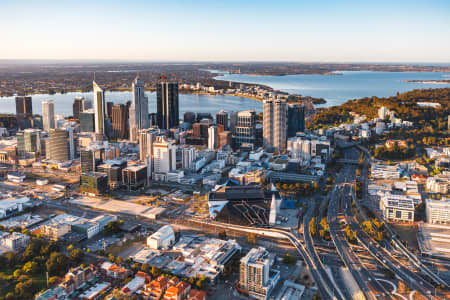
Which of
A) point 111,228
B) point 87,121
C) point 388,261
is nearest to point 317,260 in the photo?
point 388,261

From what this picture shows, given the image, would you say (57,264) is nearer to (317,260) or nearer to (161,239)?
(161,239)

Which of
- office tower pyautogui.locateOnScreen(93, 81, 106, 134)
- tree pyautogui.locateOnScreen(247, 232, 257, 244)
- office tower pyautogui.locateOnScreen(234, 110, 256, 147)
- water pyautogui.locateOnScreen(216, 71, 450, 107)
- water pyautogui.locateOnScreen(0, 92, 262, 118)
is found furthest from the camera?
water pyautogui.locateOnScreen(216, 71, 450, 107)

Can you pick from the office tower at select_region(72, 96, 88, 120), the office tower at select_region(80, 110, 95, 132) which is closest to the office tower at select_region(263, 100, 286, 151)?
the office tower at select_region(80, 110, 95, 132)

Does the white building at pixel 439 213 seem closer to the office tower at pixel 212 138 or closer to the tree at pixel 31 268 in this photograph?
the tree at pixel 31 268

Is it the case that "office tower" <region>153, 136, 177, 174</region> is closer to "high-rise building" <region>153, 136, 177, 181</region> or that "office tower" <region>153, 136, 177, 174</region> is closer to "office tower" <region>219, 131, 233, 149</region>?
"high-rise building" <region>153, 136, 177, 181</region>

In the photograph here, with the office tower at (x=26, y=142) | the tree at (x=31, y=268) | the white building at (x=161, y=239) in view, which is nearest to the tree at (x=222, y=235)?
the white building at (x=161, y=239)

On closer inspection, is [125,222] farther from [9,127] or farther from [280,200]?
[9,127]

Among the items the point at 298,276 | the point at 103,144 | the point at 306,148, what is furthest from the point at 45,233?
the point at 306,148
